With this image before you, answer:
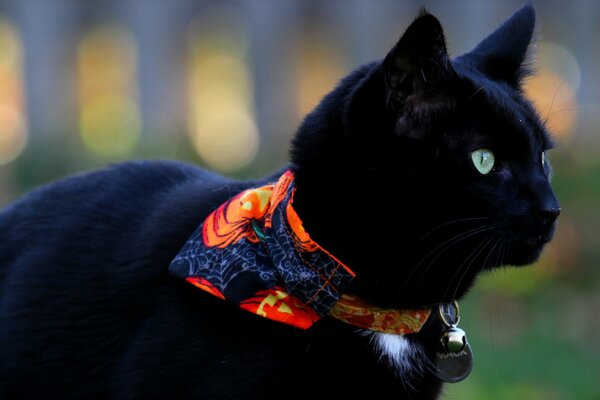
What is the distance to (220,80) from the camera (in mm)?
5680

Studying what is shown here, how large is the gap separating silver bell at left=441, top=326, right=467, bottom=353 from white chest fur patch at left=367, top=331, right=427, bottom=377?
0.25ft

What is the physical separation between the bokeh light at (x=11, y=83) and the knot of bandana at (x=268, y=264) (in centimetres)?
386

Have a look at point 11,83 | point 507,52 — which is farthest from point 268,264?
point 11,83

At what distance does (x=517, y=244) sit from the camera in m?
A: 1.86

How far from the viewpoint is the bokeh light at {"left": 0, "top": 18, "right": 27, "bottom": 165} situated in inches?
219

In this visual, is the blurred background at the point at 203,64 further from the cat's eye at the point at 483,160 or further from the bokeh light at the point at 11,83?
the cat's eye at the point at 483,160

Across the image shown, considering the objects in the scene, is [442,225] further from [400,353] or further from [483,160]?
[400,353]

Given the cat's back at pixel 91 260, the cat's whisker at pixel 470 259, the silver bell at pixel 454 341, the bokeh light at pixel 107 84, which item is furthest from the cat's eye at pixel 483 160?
the bokeh light at pixel 107 84

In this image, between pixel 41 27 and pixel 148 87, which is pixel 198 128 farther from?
pixel 41 27

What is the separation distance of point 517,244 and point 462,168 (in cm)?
18

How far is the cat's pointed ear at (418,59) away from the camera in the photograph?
5.67 feet

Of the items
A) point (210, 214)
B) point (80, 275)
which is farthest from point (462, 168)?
point (80, 275)

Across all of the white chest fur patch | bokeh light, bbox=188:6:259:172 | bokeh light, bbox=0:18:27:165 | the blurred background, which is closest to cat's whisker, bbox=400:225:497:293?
the white chest fur patch

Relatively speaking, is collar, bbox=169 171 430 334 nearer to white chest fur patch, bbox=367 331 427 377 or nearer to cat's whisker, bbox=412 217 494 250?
white chest fur patch, bbox=367 331 427 377
